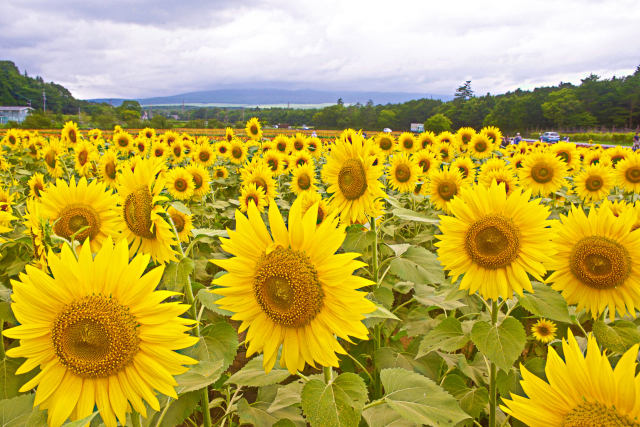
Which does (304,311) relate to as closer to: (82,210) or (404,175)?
(82,210)

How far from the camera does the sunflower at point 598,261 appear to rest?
240 centimetres

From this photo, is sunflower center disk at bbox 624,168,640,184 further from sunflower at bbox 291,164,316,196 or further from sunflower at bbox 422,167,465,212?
sunflower at bbox 291,164,316,196

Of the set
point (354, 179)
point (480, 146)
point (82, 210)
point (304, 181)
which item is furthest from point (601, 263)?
point (480, 146)

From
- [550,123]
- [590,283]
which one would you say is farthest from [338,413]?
[550,123]

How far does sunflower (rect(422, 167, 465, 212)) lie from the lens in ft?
18.7

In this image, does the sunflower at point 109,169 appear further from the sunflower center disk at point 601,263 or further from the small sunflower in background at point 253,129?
the sunflower center disk at point 601,263

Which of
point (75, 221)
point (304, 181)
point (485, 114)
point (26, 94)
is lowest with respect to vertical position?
point (304, 181)

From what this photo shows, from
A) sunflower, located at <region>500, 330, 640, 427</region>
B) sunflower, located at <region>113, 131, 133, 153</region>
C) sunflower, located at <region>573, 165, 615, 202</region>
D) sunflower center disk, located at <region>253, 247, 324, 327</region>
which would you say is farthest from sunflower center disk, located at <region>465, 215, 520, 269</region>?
sunflower, located at <region>113, 131, 133, 153</region>

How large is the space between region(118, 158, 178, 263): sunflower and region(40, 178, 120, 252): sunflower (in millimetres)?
229

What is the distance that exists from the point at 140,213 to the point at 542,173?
6220 mm

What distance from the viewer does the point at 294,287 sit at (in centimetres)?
165

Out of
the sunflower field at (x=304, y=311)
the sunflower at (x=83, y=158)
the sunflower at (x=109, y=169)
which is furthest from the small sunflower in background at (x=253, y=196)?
the sunflower at (x=83, y=158)

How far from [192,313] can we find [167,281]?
1.29 feet

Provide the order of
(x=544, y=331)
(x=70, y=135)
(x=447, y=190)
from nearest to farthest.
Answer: (x=544, y=331)
(x=447, y=190)
(x=70, y=135)
